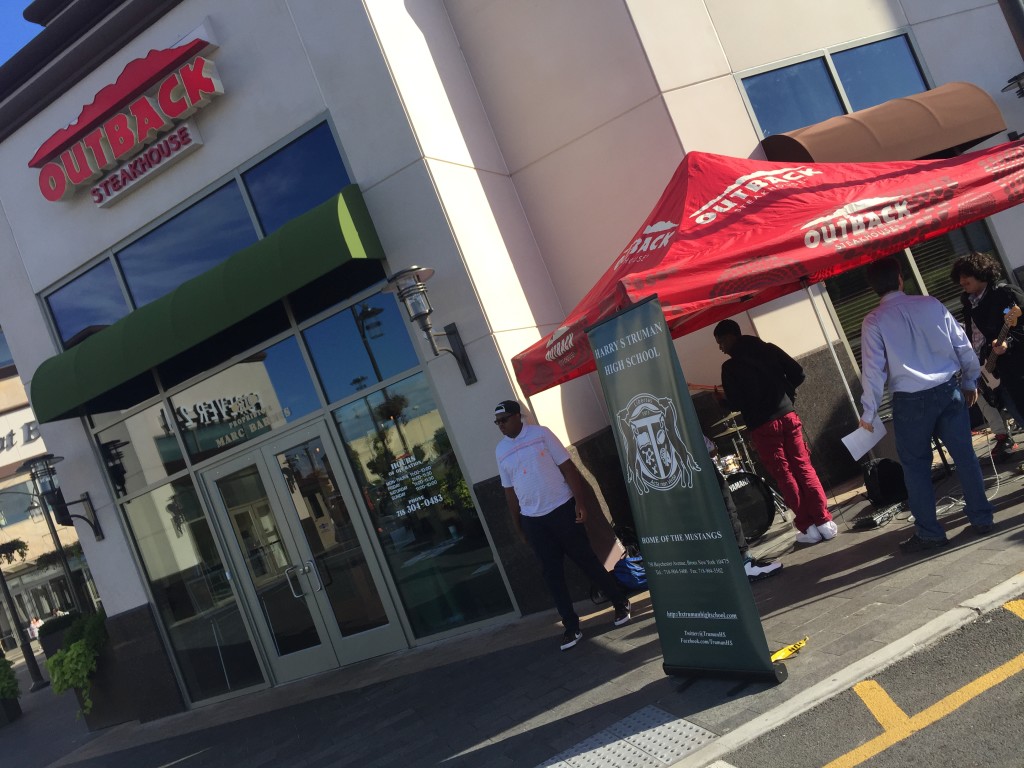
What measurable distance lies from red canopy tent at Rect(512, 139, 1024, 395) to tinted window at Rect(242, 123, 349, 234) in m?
3.52

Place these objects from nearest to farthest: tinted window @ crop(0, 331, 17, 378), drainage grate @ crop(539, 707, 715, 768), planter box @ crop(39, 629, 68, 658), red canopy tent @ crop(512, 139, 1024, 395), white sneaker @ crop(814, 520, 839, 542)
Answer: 1. drainage grate @ crop(539, 707, 715, 768)
2. red canopy tent @ crop(512, 139, 1024, 395)
3. white sneaker @ crop(814, 520, 839, 542)
4. planter box @ crop(39, 629, 68, 658)
5. tinted window @ crop(0, 331, 17, 378)

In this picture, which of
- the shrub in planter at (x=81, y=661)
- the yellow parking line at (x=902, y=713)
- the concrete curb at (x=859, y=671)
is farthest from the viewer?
the shrub in planter at (x=81, y=661)

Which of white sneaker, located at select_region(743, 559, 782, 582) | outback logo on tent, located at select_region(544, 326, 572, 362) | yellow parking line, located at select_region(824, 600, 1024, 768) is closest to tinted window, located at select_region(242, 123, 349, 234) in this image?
outback logo on tent, located at select_region(544, 326, 572, 362)

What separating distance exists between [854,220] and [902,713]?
304 centimetres

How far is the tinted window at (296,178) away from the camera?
340 inches

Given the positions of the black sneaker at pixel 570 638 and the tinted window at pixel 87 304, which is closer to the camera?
the black sneaker at pixel 570 638

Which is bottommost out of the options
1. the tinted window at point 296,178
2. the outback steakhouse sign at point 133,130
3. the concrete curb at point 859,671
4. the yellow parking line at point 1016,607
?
the yellow parking line at point 1016,607

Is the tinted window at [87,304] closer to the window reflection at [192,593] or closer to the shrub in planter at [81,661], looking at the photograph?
the window reflection at [192,593]

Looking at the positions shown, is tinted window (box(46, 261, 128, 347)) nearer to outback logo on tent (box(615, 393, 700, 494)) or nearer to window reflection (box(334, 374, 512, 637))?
window reflection (box(334, 374, 512, 637))

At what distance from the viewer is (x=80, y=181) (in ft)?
32.6

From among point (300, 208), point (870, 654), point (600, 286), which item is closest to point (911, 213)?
point (600, 286)

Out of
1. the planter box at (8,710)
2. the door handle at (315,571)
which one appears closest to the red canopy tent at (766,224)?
the door handle at (315,571)

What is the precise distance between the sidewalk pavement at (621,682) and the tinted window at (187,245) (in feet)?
15.6

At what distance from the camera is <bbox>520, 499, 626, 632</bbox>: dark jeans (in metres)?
6.50
